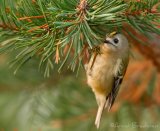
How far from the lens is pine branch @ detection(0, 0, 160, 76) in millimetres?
864

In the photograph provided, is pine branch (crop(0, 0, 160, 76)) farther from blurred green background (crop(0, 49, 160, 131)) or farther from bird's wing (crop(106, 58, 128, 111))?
blurred green background (crop(0, 49, 160, 131))

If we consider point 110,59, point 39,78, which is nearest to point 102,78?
point 110,59

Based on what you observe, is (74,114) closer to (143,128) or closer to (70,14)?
(143,128)

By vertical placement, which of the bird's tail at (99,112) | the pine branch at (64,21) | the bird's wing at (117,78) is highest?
the pine branch at (64,21)

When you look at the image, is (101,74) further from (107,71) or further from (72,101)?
(72,101)

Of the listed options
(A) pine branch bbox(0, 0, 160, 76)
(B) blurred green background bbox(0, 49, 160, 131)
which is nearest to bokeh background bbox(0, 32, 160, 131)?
(B) blurred green background bbox(0, 49, 160, 131)

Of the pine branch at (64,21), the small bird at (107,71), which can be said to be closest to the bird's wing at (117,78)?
the small bird at (107,71)

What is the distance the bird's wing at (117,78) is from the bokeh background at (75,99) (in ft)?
0.21

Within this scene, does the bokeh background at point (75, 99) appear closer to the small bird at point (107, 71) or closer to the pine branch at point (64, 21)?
the small bird at point (107, 71)

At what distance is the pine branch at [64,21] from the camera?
0.86m

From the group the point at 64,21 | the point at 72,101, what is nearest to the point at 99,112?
the point at 72,101

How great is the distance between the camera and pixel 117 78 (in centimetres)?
160

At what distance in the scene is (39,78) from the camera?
1693 mm

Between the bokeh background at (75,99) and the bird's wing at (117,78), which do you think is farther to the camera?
the bokeh background at (75,99)
